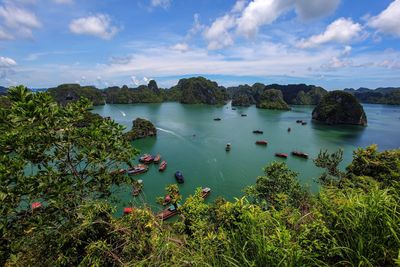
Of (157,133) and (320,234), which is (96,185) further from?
(157,133)

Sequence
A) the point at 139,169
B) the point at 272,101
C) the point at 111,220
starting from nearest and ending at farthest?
the point at 111,220 < the point at 139,169 < the point at 272,101

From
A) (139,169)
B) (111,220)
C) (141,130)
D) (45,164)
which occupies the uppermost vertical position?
(45,164)

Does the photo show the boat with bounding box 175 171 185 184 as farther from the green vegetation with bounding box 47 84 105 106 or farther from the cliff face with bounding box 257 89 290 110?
the green vegetation with bounding box 47 84 105 106

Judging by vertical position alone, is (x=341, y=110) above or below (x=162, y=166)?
above

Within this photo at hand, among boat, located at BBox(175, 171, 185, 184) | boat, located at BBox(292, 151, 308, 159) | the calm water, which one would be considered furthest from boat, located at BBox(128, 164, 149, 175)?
boat, located at BBox(292, 151, 308, 159)

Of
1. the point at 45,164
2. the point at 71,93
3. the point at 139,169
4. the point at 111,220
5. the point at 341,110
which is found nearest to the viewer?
the point at 45,164

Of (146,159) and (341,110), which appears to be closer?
(146,159)

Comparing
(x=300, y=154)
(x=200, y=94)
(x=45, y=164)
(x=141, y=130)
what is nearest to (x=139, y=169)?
(x=141, y=130)

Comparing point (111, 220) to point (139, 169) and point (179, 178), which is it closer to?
point (179, 178)
